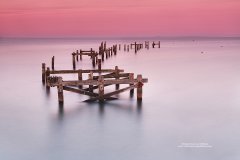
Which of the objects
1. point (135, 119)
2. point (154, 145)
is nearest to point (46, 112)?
point (135, 119)

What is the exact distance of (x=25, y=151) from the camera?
11.1 meters

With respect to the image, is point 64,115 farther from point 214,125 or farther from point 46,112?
point 214,125

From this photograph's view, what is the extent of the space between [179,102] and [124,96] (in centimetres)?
270

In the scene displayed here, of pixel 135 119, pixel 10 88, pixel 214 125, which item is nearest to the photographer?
pixel 214 125

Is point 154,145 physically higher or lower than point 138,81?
lower

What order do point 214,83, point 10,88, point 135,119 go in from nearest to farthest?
point 135,119
point 10,88
point 214,83

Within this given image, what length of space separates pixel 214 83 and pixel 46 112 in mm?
13947

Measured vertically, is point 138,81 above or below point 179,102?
above

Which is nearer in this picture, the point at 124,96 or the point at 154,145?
the point at 154,145

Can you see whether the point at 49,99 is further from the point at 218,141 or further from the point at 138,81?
the point at 218,141

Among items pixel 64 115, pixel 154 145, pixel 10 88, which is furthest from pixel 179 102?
pixel 10 88

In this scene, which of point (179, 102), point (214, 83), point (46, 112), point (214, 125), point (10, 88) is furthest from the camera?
point (214, 83)

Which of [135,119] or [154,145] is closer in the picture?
[154,145]

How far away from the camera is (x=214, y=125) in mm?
13758
